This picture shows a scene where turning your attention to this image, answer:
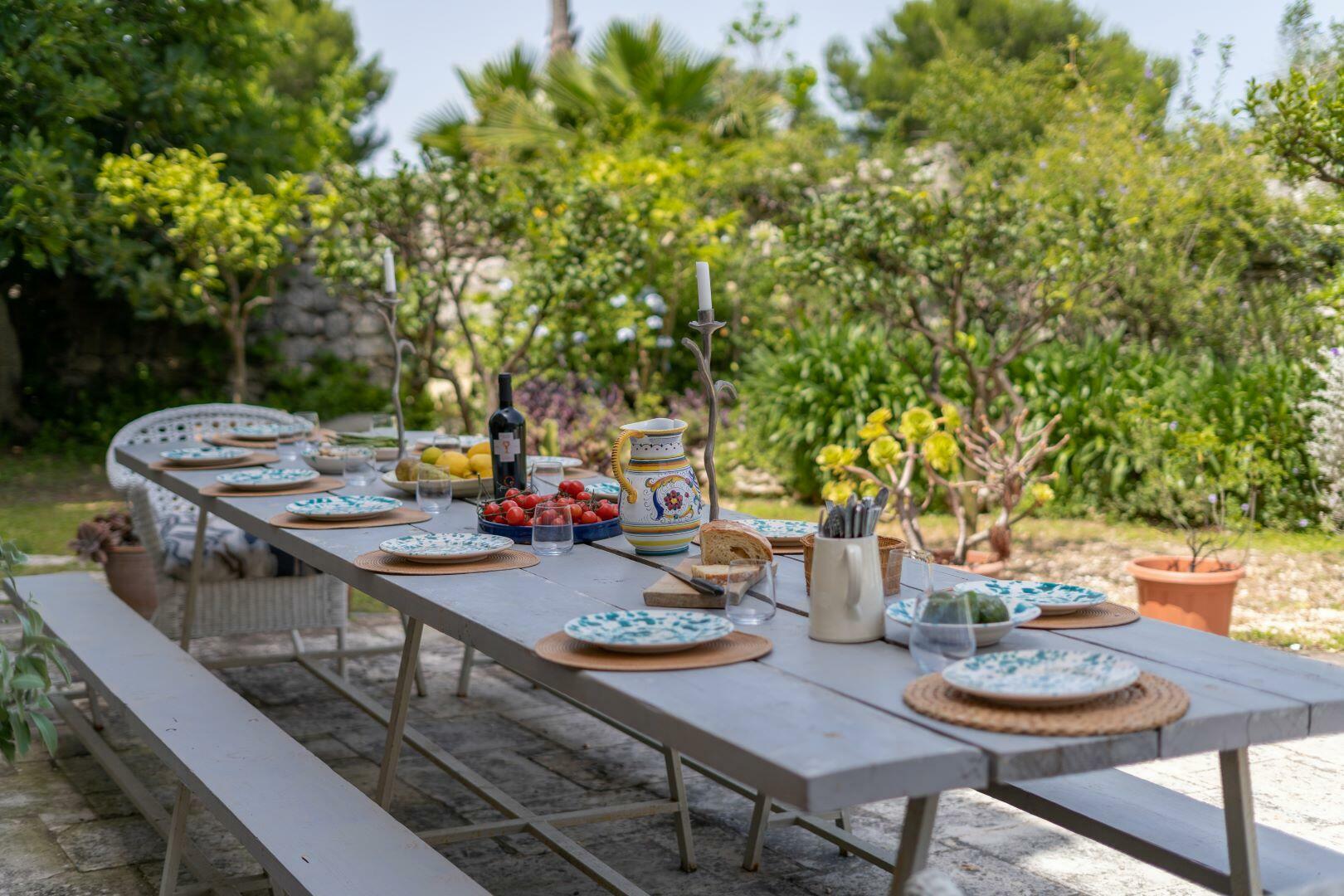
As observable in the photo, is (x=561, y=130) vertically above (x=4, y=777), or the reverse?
(x=561, y=130)

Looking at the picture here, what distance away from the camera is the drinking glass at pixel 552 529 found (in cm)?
244

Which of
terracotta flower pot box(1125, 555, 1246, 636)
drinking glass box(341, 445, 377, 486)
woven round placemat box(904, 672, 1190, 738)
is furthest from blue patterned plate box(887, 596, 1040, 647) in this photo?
terracotta flower pot box(1125, 555, 1246, 636)

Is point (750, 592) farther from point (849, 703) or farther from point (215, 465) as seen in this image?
point (215, 465)

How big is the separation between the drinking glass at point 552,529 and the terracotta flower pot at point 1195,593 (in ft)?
8.60

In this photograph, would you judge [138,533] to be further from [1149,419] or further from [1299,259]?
[1299,259]

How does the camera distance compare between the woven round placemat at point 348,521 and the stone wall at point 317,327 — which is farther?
the stone wall at point 317,327

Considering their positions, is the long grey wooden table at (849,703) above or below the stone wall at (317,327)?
below

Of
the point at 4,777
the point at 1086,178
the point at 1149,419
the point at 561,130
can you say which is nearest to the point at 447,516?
the point at 4,777

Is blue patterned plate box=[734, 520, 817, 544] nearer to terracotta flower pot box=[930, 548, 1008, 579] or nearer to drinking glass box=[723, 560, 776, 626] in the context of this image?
drinking glass box=[723, 560, 776, 626]

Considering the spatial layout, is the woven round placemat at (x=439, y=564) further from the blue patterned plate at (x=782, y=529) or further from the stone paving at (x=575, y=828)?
the stone paving at (x=575, y=828)

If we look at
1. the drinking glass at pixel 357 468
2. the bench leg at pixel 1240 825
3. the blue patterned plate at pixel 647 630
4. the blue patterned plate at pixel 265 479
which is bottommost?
the bench leg at pixel 1240 825

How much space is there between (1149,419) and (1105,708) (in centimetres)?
552

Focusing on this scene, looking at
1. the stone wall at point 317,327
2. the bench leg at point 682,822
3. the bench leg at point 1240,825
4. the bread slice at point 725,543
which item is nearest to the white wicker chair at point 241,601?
the bench leg at point 682,822

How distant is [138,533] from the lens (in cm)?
403
